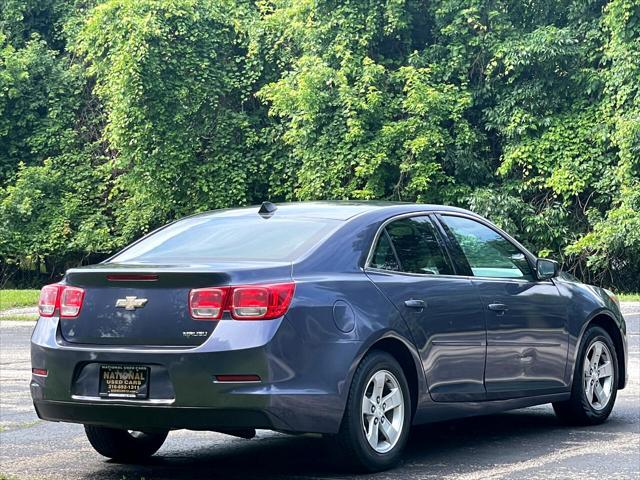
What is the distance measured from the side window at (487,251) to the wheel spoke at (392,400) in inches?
49.9

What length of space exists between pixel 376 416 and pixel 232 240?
1329mm

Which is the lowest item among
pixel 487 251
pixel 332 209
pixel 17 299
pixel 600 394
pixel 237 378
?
pixel 17 299

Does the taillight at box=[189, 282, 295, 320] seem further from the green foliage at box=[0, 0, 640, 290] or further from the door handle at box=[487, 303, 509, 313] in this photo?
the green foliage at box=[0, 0, 640, 290]

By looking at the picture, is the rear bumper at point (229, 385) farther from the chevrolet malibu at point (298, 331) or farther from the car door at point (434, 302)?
the car door at point (434, 302)

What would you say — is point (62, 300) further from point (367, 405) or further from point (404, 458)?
point (404, 458)

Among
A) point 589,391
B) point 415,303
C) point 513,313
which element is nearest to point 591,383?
point 589,391

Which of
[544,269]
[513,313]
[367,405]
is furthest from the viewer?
[544,269]

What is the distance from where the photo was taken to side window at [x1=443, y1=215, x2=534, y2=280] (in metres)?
8.51

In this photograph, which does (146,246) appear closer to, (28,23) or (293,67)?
(293,67)

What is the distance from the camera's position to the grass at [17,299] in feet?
82.8

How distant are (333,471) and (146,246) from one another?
1.75 m

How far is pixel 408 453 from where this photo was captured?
320 inches

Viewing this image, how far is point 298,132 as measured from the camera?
34906 millimetres

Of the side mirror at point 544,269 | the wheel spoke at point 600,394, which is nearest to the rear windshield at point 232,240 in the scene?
the side mirror at point 544,269
